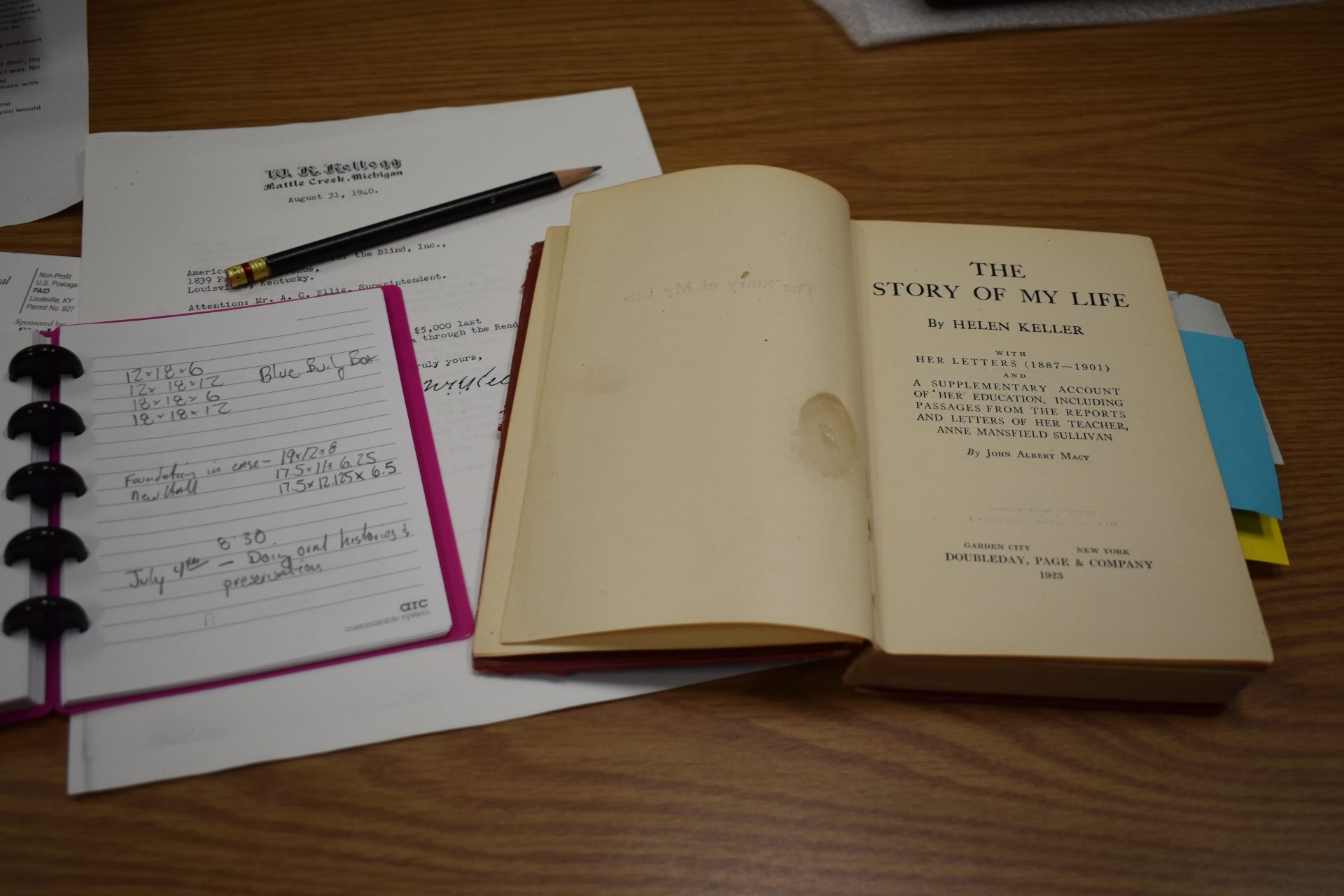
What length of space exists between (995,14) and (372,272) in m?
0.55

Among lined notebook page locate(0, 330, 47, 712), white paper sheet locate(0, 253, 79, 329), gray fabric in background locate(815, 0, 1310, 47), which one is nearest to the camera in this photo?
lined notebook page locate(0, 330, 47, 712)

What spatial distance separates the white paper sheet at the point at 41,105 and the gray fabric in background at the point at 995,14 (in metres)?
0.59

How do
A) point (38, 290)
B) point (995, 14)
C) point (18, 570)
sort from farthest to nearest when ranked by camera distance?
point (995, 14), point (38, 290), point (18, 570)

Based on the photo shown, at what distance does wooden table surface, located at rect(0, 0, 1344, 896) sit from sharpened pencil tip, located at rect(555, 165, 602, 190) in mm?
73

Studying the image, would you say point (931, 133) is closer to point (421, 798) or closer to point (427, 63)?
point (427, 63)

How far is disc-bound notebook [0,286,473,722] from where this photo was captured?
17.1 inches

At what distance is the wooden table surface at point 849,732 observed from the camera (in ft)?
1.37

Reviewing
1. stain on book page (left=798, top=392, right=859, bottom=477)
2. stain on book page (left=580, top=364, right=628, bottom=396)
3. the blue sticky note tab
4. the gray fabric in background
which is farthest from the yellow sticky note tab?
the gray fabric in background

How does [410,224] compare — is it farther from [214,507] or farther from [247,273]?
[214,507]

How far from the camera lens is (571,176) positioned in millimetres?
623

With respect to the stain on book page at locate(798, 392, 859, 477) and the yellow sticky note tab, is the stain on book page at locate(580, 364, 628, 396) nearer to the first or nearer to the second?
the stain on book page at locate(798, 392, 859, 477)

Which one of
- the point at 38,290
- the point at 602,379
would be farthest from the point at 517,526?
the point at 38,290

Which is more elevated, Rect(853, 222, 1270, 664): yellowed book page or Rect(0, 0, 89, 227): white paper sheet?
Rect(0, 0, 89, 227): white paper sheet

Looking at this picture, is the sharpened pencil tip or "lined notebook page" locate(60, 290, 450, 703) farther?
the sharpened pencil tip
